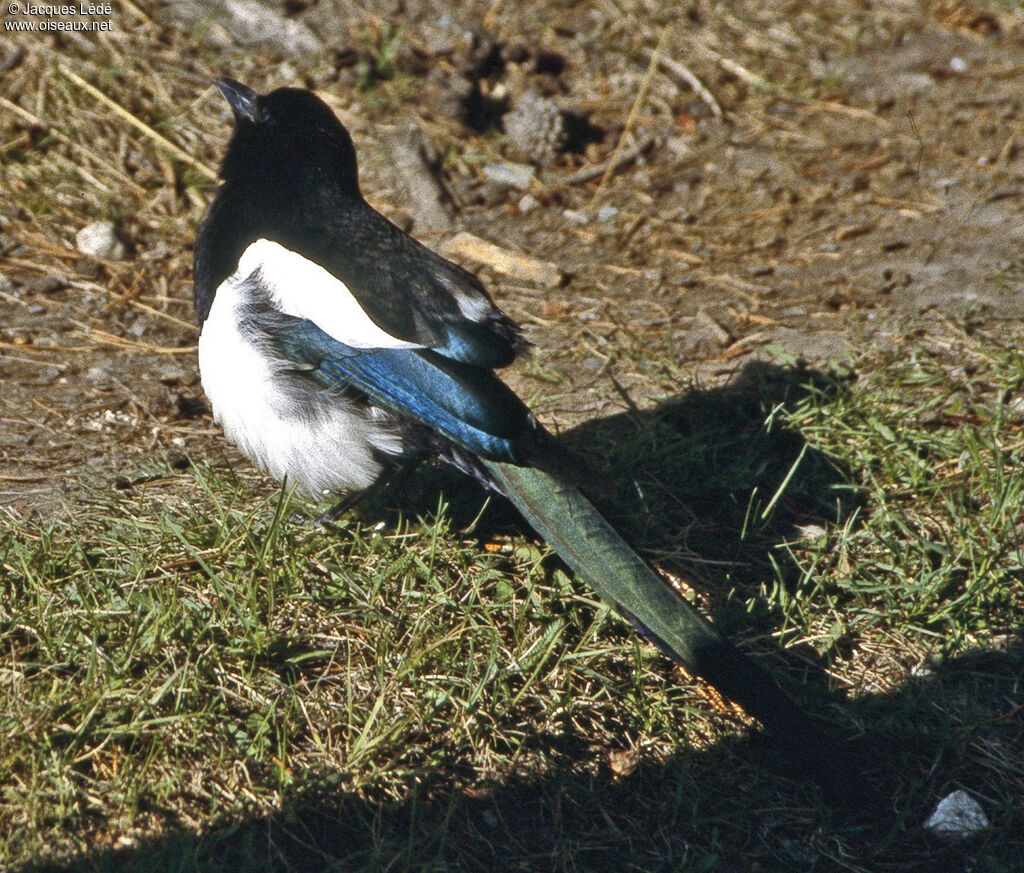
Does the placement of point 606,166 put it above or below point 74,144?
above

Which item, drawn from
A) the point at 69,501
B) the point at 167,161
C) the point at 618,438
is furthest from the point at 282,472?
→ the point at 167,161

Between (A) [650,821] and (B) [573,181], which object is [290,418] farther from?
(B) [573,181]

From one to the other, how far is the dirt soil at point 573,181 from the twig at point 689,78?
0.05ft

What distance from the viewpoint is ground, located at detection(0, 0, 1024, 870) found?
9.60 feet

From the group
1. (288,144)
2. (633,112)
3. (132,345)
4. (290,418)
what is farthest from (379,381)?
(633,112)

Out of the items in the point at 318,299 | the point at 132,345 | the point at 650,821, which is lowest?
the point at 132,345

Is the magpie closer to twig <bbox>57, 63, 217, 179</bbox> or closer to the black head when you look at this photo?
the black head

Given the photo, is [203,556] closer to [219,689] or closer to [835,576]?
[219,689]

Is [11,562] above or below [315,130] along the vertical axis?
below

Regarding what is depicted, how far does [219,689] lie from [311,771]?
0.77 feet

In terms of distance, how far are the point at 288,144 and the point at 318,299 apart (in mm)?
552

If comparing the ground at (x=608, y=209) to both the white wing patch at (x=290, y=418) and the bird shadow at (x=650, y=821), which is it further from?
the white wing patch at (x=290, y=418)

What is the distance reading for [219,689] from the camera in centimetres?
212

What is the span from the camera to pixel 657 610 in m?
2.31
